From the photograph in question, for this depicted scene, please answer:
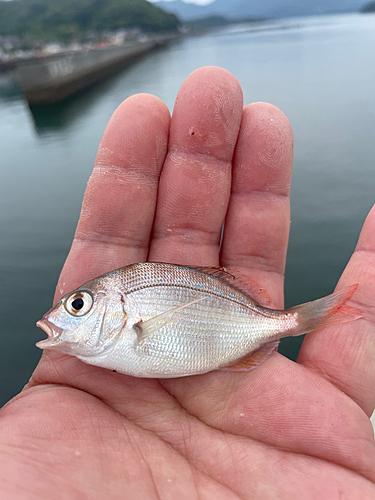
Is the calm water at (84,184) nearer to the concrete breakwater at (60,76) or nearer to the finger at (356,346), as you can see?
the finger at (356,346)

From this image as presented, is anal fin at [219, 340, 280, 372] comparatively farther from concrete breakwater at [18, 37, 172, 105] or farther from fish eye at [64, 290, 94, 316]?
concrete breakwater at [18, 37, 172, 105]

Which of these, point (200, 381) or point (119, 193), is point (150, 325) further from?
point (119, 193)

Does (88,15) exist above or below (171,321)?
above

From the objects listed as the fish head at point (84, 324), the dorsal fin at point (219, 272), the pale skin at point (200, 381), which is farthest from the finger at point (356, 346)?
the fish head at point (84, 324)

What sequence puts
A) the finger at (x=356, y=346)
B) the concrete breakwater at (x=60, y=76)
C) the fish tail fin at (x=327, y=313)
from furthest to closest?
the concrete breakwater at (x=60, y=76)
the fish tail fin at (x=327, y=313)
the finger at (x=356, y=346)

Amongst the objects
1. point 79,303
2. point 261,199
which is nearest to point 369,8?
point 261,199

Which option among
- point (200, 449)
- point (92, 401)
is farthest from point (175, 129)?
point (200, 449)

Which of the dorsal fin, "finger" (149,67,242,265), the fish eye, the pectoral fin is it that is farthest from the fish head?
"finger" (149,67,242,265)
